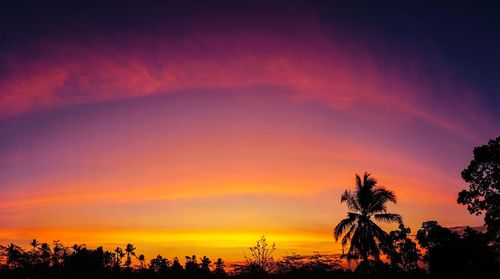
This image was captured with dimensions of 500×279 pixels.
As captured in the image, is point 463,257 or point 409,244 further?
point 409,244

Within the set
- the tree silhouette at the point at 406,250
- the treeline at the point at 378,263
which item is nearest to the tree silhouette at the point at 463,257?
the treeline at the point at 378,263

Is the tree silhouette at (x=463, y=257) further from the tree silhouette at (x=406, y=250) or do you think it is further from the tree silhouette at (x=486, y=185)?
the tree silhouette at (x=406, y=250)

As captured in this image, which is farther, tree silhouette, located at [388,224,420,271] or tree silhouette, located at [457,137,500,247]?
tree silhouette, located at [388,224,420,271]

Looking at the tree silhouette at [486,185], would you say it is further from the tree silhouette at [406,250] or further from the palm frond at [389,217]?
the tree silhouette at [406,250]

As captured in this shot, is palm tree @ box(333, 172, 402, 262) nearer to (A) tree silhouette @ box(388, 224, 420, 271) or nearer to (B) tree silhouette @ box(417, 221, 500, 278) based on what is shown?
(B) tree silhouette @ box(417, 221, 500, 278)

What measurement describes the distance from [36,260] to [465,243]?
379 ft

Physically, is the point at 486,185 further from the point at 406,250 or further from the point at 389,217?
the point at 406,250

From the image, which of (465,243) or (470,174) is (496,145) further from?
(465,243)

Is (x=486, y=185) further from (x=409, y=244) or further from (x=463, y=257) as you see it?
(x=409, y=244)

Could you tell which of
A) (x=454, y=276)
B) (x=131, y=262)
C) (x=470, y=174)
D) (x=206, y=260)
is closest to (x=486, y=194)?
(x=470, y=174)

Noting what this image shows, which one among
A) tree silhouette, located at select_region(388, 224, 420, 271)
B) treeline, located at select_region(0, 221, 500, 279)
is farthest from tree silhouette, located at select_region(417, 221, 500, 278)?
tree silhouette, located at select_region(388, 224, 420, 271)

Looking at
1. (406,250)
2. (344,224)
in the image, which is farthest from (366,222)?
(406,250)

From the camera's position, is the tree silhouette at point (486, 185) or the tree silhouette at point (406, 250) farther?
the tree silhouette at point (406, 250)

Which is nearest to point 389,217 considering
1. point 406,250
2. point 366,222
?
point 366,222
